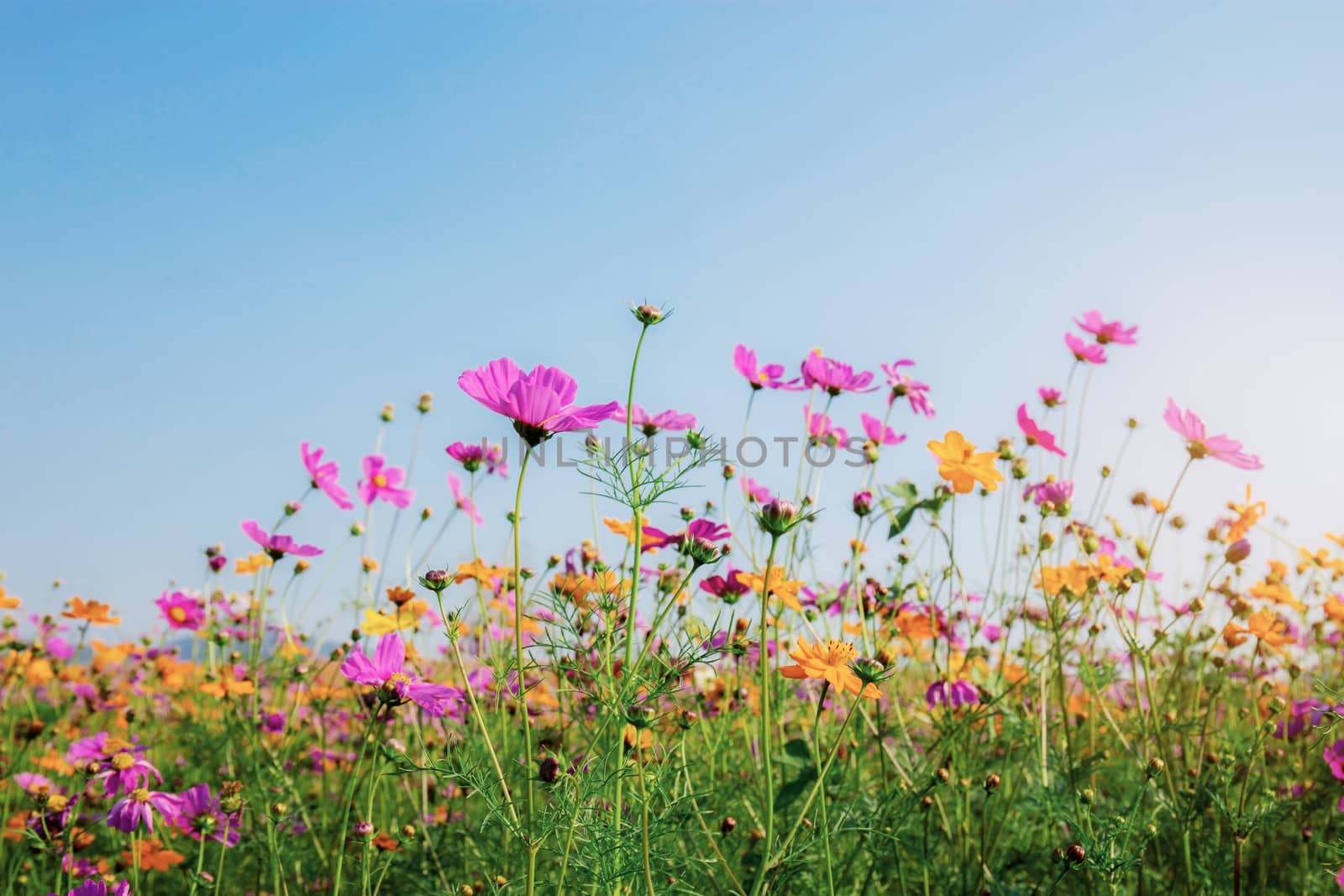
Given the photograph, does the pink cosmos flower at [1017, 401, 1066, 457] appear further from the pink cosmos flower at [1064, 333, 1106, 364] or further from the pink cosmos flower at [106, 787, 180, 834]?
the pink cosmos flower at [106, 787, 180, 834]

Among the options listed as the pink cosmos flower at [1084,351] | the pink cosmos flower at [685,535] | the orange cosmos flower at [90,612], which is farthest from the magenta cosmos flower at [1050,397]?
the orange cosmos flower at [90,612]

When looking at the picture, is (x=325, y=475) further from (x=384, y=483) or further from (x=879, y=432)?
(x=879, y=432)

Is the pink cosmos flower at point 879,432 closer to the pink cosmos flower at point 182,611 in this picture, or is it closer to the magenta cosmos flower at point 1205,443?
the magenta cosmos flower at point 1205,443

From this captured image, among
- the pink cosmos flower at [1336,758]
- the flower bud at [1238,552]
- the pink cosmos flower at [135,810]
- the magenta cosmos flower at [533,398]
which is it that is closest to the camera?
the magenta cosmos flower at [533,398]

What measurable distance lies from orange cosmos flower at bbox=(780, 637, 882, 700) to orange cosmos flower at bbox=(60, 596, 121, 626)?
199 cm

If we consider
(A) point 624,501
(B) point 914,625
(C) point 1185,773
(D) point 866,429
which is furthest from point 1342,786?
(A) point 624,501

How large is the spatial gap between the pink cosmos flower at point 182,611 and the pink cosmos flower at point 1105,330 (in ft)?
7.89

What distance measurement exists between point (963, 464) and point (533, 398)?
0.72 meters

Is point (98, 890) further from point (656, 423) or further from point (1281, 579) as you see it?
point (1281, 579)

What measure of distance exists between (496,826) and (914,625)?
925 millimetres

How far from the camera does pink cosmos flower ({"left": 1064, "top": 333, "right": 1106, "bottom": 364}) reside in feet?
7.28

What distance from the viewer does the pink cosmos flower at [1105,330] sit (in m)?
2.35

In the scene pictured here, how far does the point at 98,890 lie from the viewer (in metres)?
1.09

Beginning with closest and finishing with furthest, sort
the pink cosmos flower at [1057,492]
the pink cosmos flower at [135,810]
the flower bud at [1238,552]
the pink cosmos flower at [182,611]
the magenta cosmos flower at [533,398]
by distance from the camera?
the magenta cosmos flower at [533,398], the pink cosmos flower at [135,810], the flower bud at [1238,552], the pink cosmos flower at [1057,492], the pink cosmos flower at [182,611]
